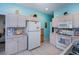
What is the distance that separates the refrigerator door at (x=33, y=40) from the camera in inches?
94.7

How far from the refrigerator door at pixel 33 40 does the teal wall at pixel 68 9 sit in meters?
0.64

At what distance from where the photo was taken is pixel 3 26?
2.15 metres

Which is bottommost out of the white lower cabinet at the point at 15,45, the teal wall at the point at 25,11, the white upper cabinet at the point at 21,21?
the white lower cabinet at the point at 15,45

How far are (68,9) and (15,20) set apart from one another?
1188mm

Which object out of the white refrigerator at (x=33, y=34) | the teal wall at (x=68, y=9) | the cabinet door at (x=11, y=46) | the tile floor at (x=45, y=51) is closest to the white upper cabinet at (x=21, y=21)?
the white refrigerator at (x=33, y=34)

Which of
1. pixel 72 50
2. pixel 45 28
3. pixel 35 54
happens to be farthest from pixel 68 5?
pixel 35 54

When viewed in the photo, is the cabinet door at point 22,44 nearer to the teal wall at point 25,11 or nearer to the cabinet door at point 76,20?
the teal wall at point 25,11

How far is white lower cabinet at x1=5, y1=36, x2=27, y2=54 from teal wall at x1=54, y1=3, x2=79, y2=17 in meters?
0.95

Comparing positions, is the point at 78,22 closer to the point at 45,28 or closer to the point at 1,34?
the point at 45,28

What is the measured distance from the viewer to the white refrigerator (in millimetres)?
2391

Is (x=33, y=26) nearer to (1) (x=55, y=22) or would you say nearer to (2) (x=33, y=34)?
(2) (x=33, y=34)

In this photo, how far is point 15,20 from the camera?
2.30 meters

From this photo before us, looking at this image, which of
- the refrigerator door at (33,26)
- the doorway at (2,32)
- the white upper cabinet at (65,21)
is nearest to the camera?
the doorway at (2,32)

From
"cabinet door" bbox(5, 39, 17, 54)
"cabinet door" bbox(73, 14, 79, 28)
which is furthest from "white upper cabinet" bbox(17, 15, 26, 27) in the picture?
"cabinet door" bbox(73, 14, 79, 28)
